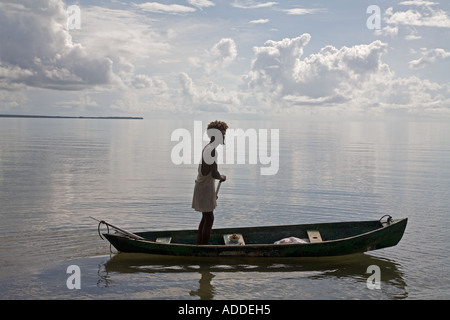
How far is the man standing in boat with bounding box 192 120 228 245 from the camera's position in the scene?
9.28 metres

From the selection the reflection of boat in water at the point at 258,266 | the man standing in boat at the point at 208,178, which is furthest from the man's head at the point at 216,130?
the reflection of boat in water at the point at 258,266

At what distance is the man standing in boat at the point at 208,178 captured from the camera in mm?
9281

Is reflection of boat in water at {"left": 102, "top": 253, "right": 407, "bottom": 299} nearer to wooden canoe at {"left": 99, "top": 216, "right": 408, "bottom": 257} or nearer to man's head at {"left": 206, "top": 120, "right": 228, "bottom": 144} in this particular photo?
wooden canoe at {"left": 99, "top": 216, "right": 408, "bottom": 257}

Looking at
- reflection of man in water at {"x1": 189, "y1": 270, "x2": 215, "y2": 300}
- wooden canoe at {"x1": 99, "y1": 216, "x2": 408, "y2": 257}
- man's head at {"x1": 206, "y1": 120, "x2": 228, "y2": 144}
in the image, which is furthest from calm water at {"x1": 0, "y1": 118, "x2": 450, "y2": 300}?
man's head at {"x1": 206, "y1": 120, "x2": 228, "y2": 144}

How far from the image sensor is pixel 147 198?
1631cm

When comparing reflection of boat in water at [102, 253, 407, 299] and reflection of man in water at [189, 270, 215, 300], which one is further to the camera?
reflection of boat in water at [102, 253, 407, 299]

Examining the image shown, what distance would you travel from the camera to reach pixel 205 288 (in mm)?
8406

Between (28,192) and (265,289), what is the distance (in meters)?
11.1

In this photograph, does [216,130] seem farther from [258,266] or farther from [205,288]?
[205,288]

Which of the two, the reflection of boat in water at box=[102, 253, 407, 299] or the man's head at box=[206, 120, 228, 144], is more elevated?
the man's head at box=[206, 120, 228, 144]

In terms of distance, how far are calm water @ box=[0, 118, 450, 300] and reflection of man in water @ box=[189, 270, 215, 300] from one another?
2cm

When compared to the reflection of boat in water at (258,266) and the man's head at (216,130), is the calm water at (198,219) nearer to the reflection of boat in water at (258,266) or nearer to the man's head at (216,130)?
the reflection of boat in water at (258,266)

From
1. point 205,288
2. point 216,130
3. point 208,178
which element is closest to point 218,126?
point 216,130
